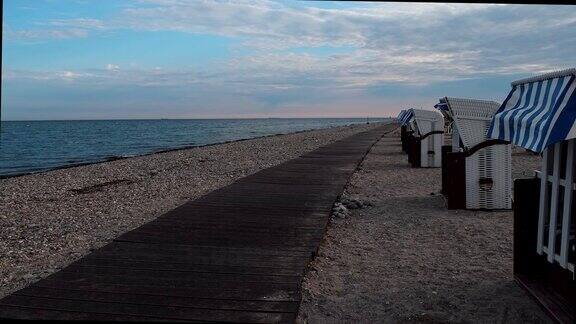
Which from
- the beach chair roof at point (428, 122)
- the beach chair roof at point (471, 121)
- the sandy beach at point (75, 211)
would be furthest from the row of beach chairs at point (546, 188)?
the beach chair roof at point (428, 122)

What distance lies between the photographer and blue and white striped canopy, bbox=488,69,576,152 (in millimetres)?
2746

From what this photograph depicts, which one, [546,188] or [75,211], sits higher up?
[546,188]

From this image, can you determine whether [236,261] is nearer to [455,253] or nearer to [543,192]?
[455,253]

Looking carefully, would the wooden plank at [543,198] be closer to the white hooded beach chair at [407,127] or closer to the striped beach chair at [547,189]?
the striped beach chair at [547,189]

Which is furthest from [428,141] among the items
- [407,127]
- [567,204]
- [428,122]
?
[567,204]

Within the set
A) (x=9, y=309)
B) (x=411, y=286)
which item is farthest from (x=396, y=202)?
(x=9, y=309)

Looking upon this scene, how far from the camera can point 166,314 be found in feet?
11.1

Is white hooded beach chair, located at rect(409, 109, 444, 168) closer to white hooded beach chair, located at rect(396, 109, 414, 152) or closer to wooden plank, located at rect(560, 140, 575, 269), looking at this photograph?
white hooded beach chair, located at rect(396, 109, 414, 152)

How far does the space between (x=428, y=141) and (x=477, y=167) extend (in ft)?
21.6

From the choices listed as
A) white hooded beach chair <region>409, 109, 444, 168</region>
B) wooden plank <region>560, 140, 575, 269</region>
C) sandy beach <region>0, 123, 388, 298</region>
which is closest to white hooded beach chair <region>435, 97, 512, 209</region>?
wooden plank <region>560, 140, 575, 269</region>

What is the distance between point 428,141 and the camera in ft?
45.2

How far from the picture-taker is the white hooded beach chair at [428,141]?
Result: 13031 millimetres

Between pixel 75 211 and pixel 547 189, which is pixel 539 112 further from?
pixel 75 211

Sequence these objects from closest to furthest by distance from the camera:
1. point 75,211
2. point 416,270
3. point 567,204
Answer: point 567,204 → point 416,270 → point 75,211
